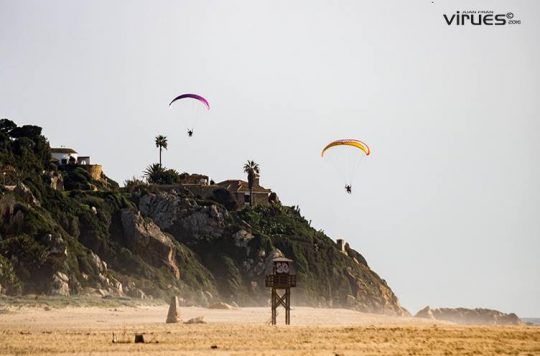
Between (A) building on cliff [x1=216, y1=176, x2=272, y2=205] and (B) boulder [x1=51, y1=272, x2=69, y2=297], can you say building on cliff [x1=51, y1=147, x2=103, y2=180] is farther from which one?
(B) boulder [x1=51, y1=272, x2=69, y2=297]

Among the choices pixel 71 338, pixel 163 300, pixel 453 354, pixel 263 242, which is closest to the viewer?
pixel 453 354

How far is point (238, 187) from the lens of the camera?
384 ft

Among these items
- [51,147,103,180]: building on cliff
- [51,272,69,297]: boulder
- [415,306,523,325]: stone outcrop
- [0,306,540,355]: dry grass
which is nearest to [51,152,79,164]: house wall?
[51,147,103,180]: building on cliff

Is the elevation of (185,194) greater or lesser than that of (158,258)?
greater

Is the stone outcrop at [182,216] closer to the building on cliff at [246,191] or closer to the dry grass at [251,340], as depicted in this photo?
the building on cliff at [246,191]

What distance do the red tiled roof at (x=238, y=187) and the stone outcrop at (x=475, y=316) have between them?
2560 centimetres

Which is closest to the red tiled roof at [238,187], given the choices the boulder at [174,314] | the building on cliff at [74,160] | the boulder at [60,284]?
the building on cliff at [74,160]

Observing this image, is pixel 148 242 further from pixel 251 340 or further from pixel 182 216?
pixel 251 340

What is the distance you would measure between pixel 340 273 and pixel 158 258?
931 inches

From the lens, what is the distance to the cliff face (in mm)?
77750

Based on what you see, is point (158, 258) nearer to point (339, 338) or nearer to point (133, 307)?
point (133, 307)

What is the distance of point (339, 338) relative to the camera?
4172cm

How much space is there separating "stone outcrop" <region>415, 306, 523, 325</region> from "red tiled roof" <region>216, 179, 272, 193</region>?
25.6m

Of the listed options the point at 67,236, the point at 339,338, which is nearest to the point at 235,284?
the point at 67,236
